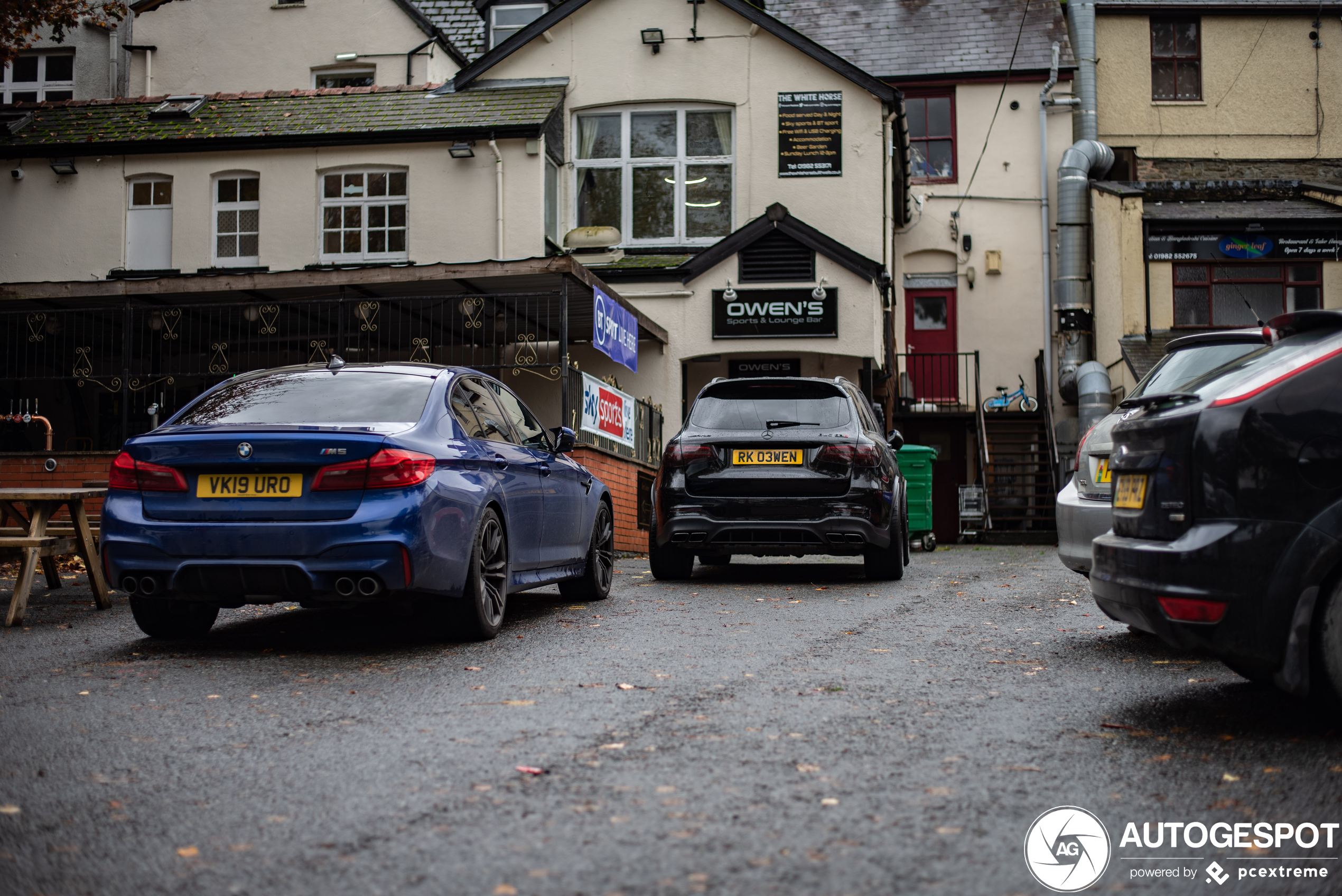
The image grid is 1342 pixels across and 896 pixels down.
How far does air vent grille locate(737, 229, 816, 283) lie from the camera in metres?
20.2

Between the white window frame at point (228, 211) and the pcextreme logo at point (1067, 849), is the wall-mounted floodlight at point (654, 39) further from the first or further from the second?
the pcextreme logo at point (1067, 849)

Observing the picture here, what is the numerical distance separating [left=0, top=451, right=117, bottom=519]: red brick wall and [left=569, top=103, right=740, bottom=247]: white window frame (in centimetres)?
935

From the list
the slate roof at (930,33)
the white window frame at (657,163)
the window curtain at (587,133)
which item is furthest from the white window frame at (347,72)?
the slate roof at (930,33)

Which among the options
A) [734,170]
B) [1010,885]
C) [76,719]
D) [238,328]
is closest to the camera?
[1010,885]

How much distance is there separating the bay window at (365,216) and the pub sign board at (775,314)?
545 cm

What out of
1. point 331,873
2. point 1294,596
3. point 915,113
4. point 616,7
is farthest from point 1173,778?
point 915,113

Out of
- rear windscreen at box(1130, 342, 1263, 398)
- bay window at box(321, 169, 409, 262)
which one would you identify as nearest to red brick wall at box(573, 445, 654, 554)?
bay window at box(321, 169, 409, 262)

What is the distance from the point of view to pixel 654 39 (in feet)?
70.6

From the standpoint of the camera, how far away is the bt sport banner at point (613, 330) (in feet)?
50.1

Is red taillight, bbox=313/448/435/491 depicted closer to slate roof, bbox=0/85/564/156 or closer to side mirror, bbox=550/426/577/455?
side mirror, bbox=550/426/577/455

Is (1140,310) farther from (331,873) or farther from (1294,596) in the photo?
(331,873)

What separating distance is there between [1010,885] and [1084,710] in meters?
2.21

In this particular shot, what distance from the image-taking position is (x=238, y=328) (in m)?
19.3

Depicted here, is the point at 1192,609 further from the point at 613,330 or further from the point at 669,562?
the point at 613,330
